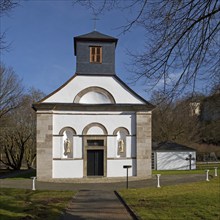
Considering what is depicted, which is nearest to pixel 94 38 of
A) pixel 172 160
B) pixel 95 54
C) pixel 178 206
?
pixel 95 54

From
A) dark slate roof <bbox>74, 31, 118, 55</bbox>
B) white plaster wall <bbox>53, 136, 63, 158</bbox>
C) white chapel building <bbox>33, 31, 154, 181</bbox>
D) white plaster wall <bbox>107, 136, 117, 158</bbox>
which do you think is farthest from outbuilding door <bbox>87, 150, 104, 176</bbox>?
dark slate roof <bbox>74, 31, 118, 55</bbox>

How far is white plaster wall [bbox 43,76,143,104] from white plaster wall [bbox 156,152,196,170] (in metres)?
14.1

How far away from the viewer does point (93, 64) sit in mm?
28375

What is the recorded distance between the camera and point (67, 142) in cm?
2623

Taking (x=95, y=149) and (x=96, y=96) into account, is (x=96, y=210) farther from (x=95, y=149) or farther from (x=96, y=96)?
(x=96, y=96)

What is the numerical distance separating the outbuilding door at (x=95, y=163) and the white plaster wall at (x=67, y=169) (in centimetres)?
83

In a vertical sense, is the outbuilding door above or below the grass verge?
above

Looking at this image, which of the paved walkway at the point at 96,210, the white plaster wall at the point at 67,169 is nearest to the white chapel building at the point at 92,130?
the white plaster wall at the point at 67,169

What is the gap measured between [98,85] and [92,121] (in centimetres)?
304

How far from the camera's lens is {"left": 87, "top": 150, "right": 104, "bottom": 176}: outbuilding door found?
26.7 meters

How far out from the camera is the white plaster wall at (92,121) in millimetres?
26547

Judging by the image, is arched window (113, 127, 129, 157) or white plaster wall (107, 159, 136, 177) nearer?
white plaster wall (107, 159, 136, 177)

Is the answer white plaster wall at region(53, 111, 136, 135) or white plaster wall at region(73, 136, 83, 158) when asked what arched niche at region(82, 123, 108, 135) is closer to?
white plaster wall at region(53, 111, 136, 135)

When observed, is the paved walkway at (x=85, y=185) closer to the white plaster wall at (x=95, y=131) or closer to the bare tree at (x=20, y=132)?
the white plaster wall at (x=95, y=131)
